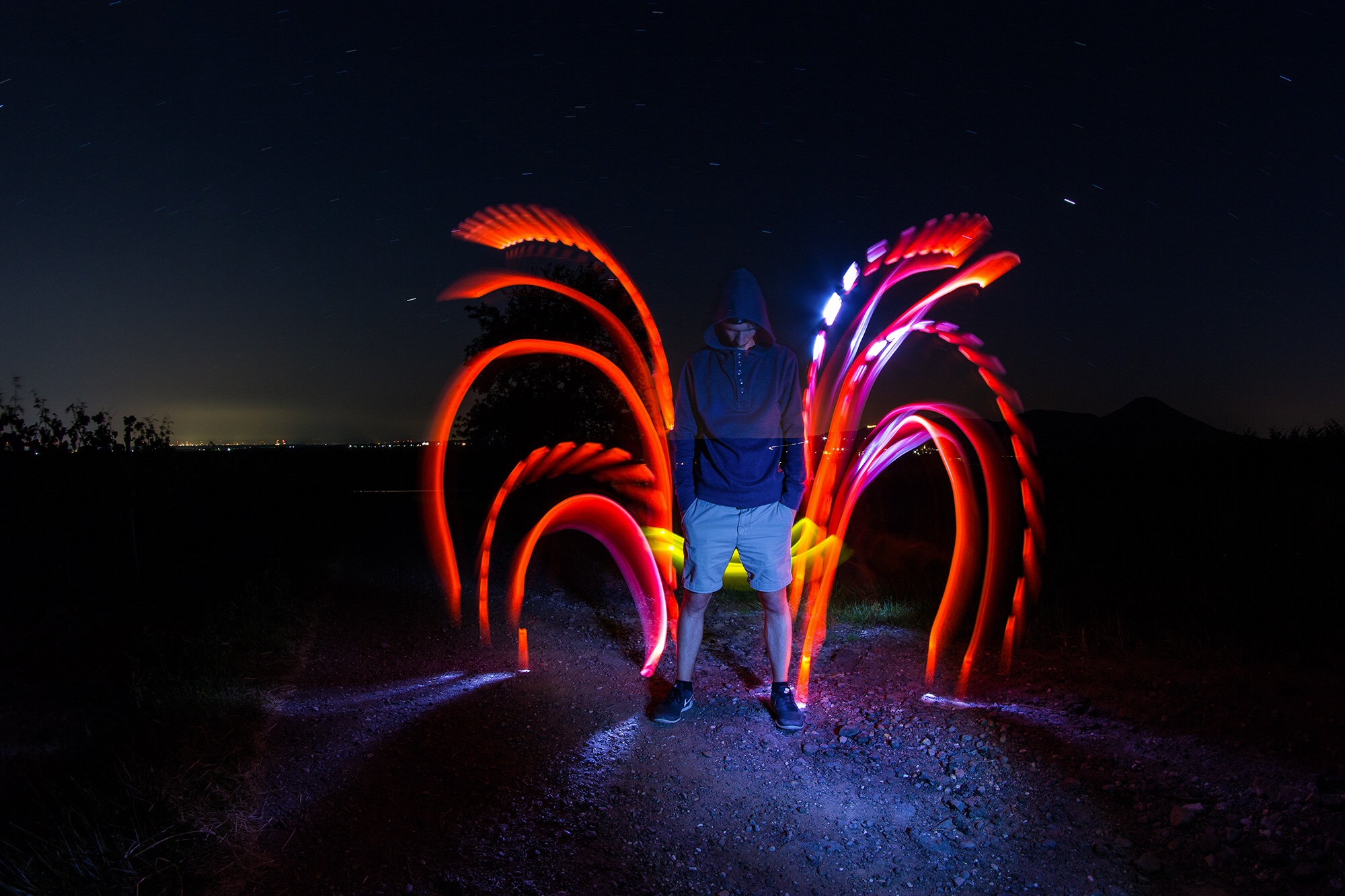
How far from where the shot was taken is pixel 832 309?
239 inches

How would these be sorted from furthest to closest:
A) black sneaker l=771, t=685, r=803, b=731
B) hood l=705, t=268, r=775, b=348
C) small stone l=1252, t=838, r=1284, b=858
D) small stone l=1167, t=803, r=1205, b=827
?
hood l=705, t=268, r=775, b=348
black sneaker l=771, t=685, r=803, b=731
small stone l=1167, t=803, r=1205, b=827
small stone l=1252, t=838, r=1284, b=858

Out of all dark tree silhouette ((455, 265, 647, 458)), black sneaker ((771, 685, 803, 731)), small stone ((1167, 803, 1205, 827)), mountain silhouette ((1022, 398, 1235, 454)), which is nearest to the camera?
small stone ((1167, 803, 1205, 827))

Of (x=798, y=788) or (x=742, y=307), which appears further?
(x=742, y=307)

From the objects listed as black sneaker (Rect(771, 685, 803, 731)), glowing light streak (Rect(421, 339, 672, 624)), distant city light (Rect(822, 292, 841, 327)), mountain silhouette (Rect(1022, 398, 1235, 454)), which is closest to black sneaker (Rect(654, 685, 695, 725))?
black sneaker (Rect(771, 685, 803, 731))

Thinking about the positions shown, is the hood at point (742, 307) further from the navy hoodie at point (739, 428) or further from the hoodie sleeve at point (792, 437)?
the hoodie sleeve at point (792, 437)

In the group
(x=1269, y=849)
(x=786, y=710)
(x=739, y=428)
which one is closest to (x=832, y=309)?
(x=739, y=428)

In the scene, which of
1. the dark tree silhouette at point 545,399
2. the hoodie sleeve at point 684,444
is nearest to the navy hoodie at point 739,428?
the hoodie sleeve at point 684,444

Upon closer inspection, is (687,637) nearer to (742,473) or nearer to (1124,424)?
(742,473)

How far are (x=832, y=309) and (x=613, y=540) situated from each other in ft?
8.19

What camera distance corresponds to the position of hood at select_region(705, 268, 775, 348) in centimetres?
436

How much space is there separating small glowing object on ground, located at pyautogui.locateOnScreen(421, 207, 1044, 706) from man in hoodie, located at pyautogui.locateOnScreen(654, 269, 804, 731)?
27 cm

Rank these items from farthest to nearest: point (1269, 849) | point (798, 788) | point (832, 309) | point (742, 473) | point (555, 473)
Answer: point (555, 473)
point (832, 309)
point (742, 473)
point (798, 788)
point (1269, 849)

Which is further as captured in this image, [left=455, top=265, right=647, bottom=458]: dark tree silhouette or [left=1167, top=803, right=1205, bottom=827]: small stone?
[left=455, top=265, right=647, bottom=458]: dark tree silhouette

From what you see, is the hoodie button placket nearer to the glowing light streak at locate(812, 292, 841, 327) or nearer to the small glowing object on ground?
the small glowing object on ground
